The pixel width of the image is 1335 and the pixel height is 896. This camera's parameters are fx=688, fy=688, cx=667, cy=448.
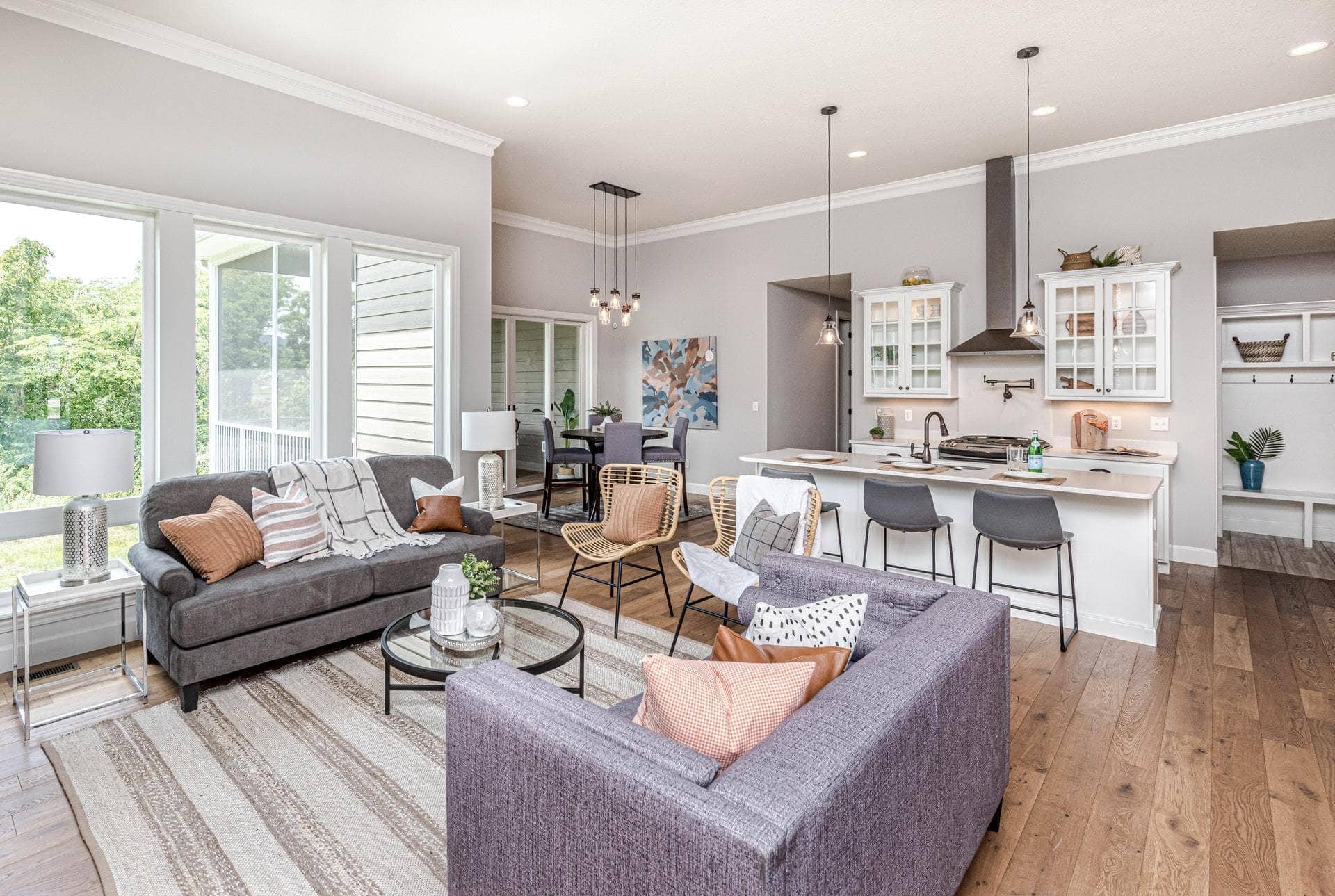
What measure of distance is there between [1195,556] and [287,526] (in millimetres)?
5992

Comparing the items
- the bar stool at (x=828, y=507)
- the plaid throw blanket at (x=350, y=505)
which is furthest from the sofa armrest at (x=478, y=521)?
the bar stool at (x=828, y=507)

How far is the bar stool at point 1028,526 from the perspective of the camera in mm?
3428

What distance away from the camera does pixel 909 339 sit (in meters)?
6.07

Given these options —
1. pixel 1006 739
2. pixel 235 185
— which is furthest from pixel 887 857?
pixel 235 185

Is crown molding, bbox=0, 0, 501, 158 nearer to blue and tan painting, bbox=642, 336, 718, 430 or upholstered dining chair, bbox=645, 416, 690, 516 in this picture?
upholstered dining chair, bbox=645, 416, 690, 516

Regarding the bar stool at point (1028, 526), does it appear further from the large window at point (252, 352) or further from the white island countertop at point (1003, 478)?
the large window at point (252, 352)

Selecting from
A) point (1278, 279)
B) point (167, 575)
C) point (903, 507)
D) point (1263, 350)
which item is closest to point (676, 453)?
point (903, 507)

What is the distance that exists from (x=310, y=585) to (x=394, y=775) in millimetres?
1216

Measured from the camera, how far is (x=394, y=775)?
2.33 m

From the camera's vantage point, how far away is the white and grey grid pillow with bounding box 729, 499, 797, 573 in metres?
3.29

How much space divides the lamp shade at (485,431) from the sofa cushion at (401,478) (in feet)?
1.02

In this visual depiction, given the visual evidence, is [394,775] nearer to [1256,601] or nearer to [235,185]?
[235,185]

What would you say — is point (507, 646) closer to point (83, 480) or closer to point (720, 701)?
point (720, 701)

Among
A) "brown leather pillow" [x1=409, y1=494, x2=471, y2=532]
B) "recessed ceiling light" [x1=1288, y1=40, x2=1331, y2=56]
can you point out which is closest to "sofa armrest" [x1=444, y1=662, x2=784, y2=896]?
"brown leather pillow" [x1=409, y1=494, x2=471, y2=532]
